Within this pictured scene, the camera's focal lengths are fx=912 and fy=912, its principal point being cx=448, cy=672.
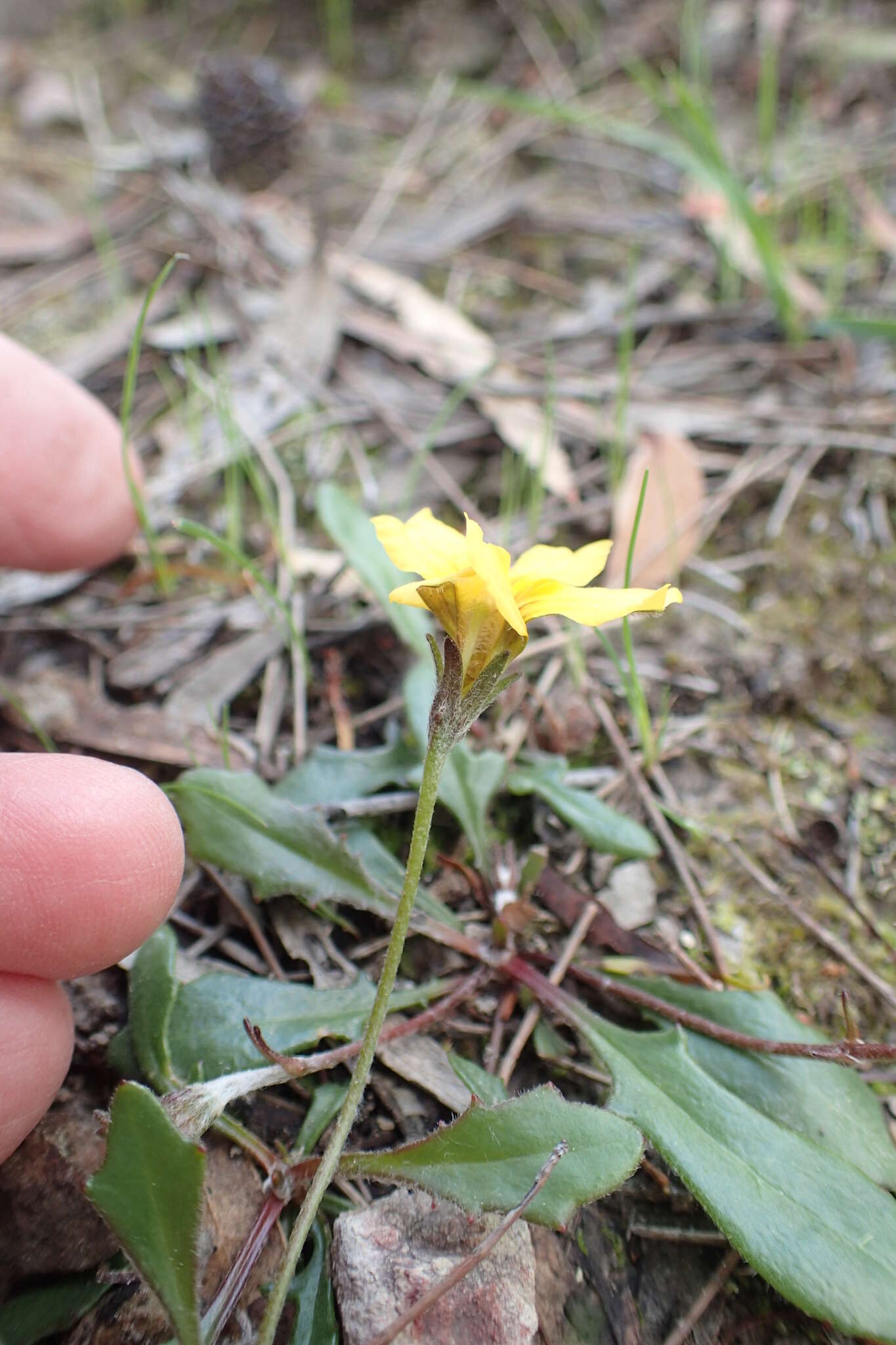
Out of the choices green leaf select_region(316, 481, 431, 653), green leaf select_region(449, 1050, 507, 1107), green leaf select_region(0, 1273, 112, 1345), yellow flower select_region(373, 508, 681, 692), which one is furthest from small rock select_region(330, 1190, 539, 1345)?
green leaf select_region(316, 481, 431, 653)

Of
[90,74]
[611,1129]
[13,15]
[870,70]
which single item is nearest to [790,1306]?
[611,1129]

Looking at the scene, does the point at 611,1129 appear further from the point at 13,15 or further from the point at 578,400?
the point at 13,15

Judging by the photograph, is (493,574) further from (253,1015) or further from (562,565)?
(253,1015)

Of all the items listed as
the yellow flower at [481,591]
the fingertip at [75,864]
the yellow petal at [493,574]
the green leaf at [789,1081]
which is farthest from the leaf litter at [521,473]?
the yellow petal at [493,574]

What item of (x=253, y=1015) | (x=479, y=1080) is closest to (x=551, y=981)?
(x=479, y=1080)

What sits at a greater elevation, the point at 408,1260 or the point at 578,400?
the point at 578,400

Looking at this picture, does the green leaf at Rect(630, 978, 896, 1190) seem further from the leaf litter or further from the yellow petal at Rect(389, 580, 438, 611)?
the yellow petal at Rect(389, 580, 438, 611)

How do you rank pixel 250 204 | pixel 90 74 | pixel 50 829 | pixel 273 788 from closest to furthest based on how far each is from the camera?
pixel 50 829, pixel 273 788, pixel 250 204, pixel 90 74
